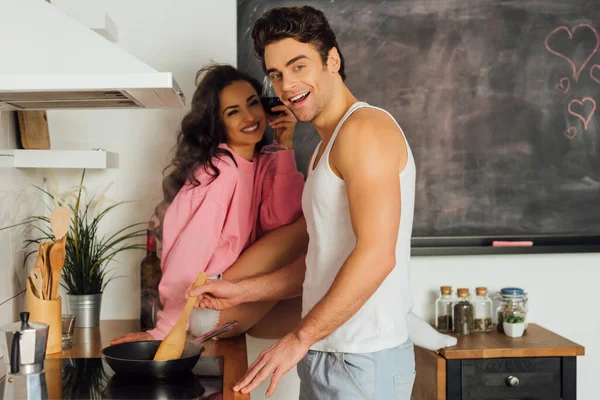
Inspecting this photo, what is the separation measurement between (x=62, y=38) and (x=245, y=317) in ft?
3.51

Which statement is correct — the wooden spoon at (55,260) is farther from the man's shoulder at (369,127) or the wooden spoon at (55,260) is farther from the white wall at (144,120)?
the man's shoulder at (369,127)

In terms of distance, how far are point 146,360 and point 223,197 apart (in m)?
0.69

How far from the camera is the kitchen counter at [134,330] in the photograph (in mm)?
1757

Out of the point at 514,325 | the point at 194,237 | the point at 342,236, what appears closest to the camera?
the point at 342,236

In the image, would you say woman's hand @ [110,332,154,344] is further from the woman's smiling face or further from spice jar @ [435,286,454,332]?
spice jar @ [435,286,454,332]

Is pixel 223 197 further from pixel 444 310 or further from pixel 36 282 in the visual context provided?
pixel 444 310

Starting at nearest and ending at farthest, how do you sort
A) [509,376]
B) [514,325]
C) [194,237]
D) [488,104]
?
[194,237] → [509,376] → [514,325] → [488,104]

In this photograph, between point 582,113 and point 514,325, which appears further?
point 582,113

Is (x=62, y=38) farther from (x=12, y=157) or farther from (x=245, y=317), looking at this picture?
(x=245, y=317)

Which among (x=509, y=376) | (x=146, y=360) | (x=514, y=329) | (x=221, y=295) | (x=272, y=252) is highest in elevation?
(x=272, y=252)

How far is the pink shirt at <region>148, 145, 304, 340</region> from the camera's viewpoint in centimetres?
221

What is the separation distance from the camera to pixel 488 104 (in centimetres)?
276

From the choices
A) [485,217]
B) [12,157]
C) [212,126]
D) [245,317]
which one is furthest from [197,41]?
[485,217]

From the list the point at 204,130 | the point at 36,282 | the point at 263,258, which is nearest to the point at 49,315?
the point at 36,282
